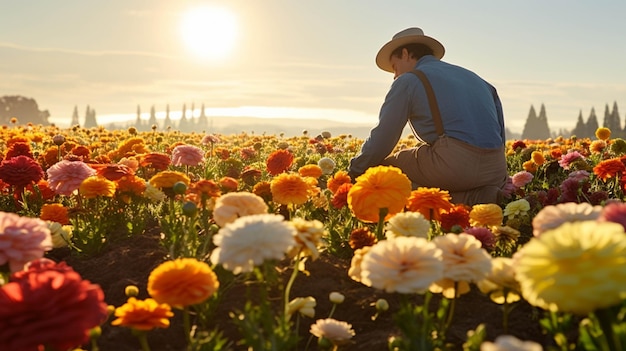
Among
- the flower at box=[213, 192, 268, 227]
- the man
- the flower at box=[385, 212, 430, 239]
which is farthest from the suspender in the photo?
the flower at box=[213, 192, 268, 227]

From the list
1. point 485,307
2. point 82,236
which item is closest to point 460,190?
point 485,307

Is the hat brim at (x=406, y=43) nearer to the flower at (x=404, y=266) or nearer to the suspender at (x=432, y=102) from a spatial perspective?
the suspender at (x=432, y=102)

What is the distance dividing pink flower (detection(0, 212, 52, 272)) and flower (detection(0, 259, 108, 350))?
388 mm

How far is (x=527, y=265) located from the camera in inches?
63.2

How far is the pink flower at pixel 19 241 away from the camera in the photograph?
214cm

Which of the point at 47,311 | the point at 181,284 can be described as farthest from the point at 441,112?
the point at 47,311

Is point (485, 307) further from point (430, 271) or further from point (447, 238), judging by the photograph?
point (430, 271)

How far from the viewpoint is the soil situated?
282 centimetres

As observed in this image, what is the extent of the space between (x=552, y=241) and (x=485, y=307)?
5.33ft

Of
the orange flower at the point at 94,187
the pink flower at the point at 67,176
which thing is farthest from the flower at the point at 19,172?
the orange flower at the point at 94,187

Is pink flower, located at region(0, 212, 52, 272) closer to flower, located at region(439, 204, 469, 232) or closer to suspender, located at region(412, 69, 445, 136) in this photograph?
flower, located at region(439, 204, 469, 232)

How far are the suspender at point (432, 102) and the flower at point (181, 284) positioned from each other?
13.8 ft

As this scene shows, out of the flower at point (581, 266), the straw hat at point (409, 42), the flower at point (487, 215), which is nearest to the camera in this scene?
the flower at point (581, 266)

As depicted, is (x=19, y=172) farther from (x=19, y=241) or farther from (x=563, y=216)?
(x=563, y=216)
